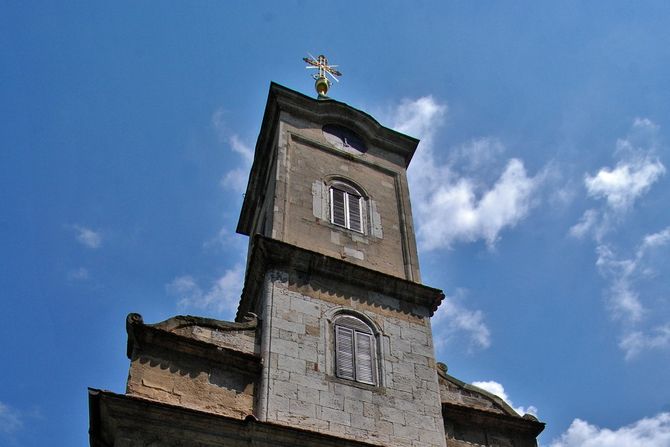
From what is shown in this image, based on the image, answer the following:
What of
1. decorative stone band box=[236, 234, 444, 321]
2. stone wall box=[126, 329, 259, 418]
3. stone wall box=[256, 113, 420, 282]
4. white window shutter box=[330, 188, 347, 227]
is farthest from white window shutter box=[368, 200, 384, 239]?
stone wall box=[126, 329, 259, 418]

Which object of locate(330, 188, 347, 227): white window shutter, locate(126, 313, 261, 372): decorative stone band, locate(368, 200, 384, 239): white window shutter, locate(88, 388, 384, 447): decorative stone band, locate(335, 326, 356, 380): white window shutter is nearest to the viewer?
locate(88, 388, 384, 447): decorative stone band

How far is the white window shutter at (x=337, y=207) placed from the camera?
1788 centimetres

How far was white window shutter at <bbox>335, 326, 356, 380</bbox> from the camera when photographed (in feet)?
46.4

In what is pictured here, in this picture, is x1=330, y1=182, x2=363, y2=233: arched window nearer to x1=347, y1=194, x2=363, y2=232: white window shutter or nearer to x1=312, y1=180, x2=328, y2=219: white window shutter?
x1=347, y1=194, x2=363, y2=232: white window shutter

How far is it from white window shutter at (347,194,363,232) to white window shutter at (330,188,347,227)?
22 centimetres

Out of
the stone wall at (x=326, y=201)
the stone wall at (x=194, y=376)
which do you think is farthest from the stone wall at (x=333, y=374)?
the stone wall at (x=326, y=201)

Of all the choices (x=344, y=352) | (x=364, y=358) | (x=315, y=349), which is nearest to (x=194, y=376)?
(x=315, y=349)

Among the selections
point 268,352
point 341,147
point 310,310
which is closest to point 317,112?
point 341,147

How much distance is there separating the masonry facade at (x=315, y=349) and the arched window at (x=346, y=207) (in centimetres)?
4

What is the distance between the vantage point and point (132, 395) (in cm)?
1195

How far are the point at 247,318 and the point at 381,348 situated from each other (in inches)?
121

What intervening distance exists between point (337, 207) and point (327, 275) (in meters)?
3.04

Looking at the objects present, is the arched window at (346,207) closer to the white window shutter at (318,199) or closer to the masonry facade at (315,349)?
the masonry facade at (315,349)

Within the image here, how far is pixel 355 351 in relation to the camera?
48.0 ft
